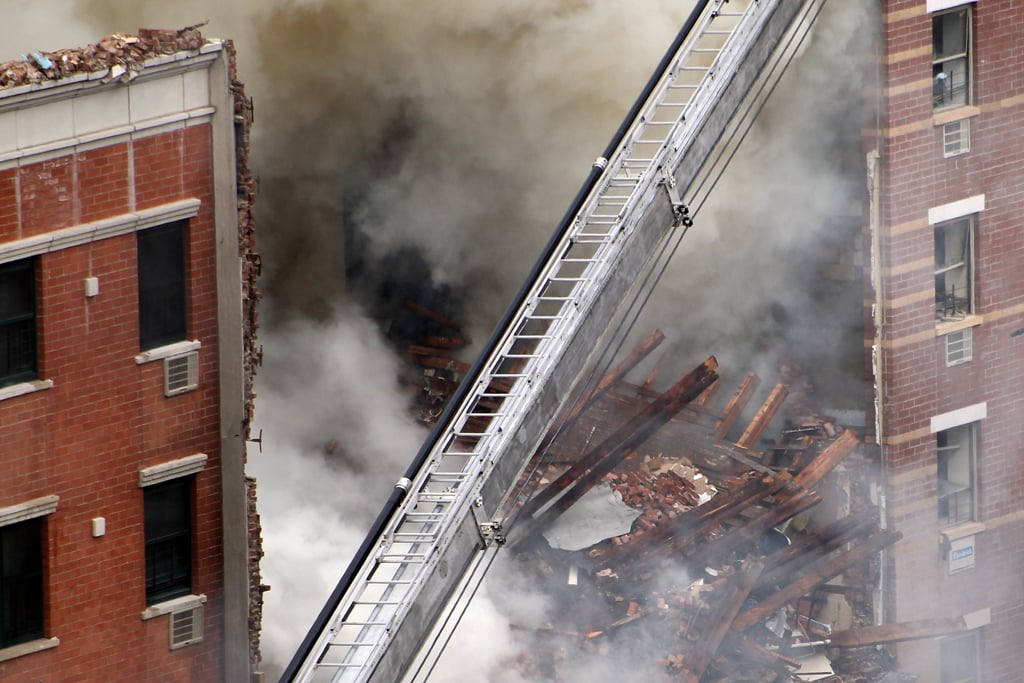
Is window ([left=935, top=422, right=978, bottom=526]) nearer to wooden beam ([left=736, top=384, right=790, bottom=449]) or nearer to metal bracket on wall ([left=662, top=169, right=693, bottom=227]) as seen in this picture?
wooden beam ([left=736, top=384, right=790, bottom=449])

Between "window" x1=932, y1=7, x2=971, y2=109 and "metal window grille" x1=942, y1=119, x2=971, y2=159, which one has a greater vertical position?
"window" x1=932, y1=7, x2=971, y2=109

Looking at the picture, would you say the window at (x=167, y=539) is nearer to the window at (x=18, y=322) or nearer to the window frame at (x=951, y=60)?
the window at (x=18, y=322)

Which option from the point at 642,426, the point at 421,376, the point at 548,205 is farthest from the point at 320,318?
the point at 642,426

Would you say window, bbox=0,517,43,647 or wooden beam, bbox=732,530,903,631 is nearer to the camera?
window, bbox=0,517,43,647

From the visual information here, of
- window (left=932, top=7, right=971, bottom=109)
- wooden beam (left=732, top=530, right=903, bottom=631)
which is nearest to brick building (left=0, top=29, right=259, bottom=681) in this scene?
wooden beam (left=732, top=530, right=903, bottom=631)

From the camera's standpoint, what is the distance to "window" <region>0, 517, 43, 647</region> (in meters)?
16.0

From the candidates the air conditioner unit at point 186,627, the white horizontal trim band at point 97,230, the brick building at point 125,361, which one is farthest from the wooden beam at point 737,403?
the white horizontal trim band at point 97,230

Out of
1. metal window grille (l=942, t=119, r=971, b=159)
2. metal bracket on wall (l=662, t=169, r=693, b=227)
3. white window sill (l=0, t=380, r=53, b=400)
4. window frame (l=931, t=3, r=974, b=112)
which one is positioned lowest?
white window sill (l=0, t=380, r=53, b=400)

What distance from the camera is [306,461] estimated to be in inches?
918

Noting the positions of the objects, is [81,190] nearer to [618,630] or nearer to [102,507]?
[102,507]

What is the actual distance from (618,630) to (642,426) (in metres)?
Answer: 2.48

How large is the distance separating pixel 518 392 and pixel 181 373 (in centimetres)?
284

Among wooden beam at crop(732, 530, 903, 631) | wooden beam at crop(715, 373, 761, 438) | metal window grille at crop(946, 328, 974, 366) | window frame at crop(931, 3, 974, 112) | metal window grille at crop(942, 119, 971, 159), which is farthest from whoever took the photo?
wooden beam at crop(715, 373, 761, 438)

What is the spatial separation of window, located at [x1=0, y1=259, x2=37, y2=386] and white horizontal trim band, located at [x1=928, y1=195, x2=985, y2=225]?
10.2m
